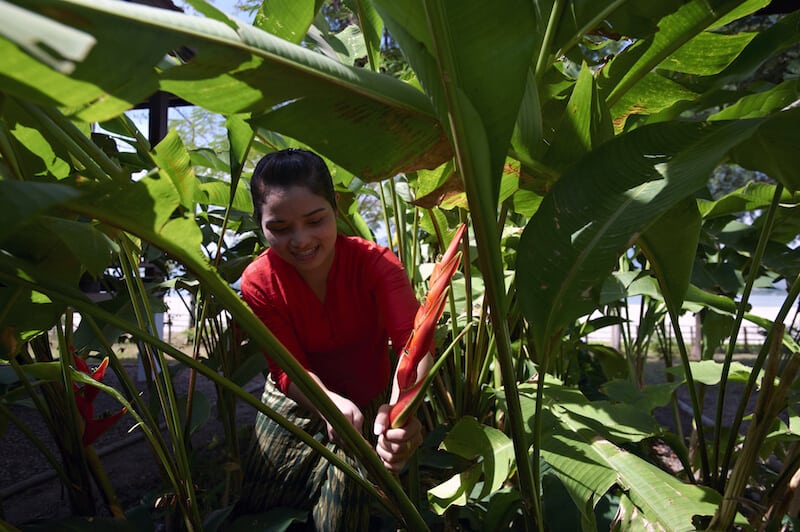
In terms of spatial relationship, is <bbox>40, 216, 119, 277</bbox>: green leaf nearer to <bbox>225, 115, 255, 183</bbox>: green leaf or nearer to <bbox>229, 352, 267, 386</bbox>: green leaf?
<bbox>225, 115, 255, 183</bbox>: green leaf

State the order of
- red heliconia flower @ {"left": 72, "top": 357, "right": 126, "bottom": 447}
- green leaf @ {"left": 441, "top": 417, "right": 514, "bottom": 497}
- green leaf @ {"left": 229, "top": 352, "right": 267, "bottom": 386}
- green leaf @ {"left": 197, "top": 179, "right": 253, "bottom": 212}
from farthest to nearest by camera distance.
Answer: green leaf @ {"left": 229, "top": 352, "right": 267, "bottom": 386} → green leaf @ {"left": 197, "top": 179, "right": 253, "bottom": 212} → red heliconia flower @ {"left": 72, "top": 357, "right": 126, "bottom": 447} → green leaf @ {"left": 441, "top": 417, "right": 514, "bottom": 497}

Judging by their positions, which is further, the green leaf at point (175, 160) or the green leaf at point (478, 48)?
the green leaf at point (175, 160)

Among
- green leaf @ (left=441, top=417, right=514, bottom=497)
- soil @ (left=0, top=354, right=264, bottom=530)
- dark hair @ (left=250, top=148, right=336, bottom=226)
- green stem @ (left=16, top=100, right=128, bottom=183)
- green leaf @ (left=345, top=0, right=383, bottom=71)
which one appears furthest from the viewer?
soil @ (left=0, top=354, right=264, bottom=530)

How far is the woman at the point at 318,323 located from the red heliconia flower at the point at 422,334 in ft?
0.20

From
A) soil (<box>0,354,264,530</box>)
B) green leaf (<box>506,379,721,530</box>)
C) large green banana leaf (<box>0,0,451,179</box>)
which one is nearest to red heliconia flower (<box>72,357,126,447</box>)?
soil (<box>0,354,264,530</box>)

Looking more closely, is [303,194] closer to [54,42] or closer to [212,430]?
[54,42]

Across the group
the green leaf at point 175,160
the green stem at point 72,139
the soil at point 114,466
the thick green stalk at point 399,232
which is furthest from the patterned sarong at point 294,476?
the green stem at point 72,139

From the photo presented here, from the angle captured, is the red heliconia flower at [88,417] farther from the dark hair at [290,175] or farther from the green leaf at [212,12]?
the green leaf at [212,12]

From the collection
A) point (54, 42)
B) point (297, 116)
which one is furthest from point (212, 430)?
point (54, 42)

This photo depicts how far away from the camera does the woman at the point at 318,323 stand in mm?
923

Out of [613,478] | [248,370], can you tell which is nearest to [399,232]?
[248,370]

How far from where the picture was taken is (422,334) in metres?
0.68

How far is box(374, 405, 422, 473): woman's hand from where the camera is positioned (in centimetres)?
75

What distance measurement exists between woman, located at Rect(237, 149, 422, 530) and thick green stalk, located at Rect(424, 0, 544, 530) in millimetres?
160
